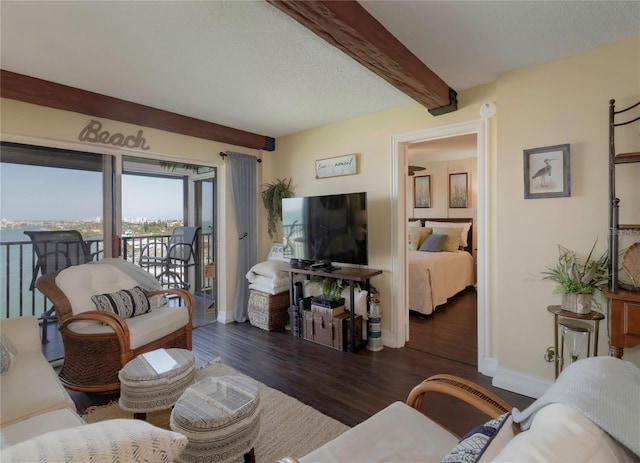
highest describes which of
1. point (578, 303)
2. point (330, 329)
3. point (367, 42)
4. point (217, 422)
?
point (367, 42)

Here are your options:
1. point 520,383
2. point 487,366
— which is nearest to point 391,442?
point 520,383

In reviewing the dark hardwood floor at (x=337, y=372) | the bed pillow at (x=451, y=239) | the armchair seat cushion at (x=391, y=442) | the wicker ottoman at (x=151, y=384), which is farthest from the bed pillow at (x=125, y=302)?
the bed pillow at (x=451, y=239)

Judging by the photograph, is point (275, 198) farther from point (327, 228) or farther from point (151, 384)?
point (151, 384)

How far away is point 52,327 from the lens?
3160 mm

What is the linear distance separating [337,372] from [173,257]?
3.44 m

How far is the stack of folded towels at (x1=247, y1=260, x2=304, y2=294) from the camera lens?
150 inches

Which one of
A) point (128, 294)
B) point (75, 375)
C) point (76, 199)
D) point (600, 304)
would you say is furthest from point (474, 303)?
point (76, 199)

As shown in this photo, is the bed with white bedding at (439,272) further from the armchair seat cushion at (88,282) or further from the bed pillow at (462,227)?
the armchair seat cushion at (88,282)

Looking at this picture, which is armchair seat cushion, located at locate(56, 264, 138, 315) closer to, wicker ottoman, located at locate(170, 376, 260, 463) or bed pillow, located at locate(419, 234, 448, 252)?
wicker ottoman, located at locate(170, 376, 260, 463)

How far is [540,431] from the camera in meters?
0.70

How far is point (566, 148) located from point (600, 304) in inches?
43.3

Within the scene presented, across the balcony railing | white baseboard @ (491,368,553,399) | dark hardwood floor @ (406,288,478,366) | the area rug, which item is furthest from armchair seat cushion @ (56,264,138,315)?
white baseboard @ (491,368,553,399)

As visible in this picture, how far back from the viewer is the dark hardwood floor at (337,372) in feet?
7.25

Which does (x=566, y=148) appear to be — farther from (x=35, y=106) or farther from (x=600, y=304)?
(x=35, y=106)
